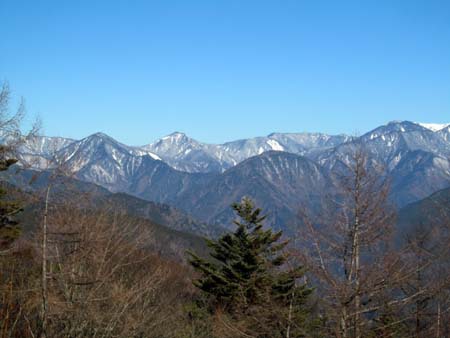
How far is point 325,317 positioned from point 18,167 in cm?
649

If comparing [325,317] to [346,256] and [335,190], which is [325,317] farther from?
[335,190]

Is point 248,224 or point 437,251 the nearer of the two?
point 437,251

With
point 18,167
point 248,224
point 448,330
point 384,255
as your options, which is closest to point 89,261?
point 18,167

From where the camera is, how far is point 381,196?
9164 mm

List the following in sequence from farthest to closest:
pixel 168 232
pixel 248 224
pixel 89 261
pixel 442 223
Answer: pixel 168 232 < pixel 248 224 < pixel 89 261 < pixel 442 223

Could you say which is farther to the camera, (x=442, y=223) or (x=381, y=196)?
(x=442, y=223)

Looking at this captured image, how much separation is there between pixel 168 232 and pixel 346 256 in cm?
19274

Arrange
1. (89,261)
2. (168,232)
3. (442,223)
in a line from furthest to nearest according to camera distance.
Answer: (168,232), (89,261), (442,223)

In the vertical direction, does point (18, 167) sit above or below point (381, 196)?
above

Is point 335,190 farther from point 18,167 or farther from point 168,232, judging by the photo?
point 168,232

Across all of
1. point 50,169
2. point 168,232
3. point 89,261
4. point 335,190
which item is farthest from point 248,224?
point 168,232

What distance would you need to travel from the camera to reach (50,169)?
8633 mm

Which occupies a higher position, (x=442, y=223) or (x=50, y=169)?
(x=50, y=169)

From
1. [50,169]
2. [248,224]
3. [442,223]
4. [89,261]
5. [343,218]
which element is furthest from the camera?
[248,224]
